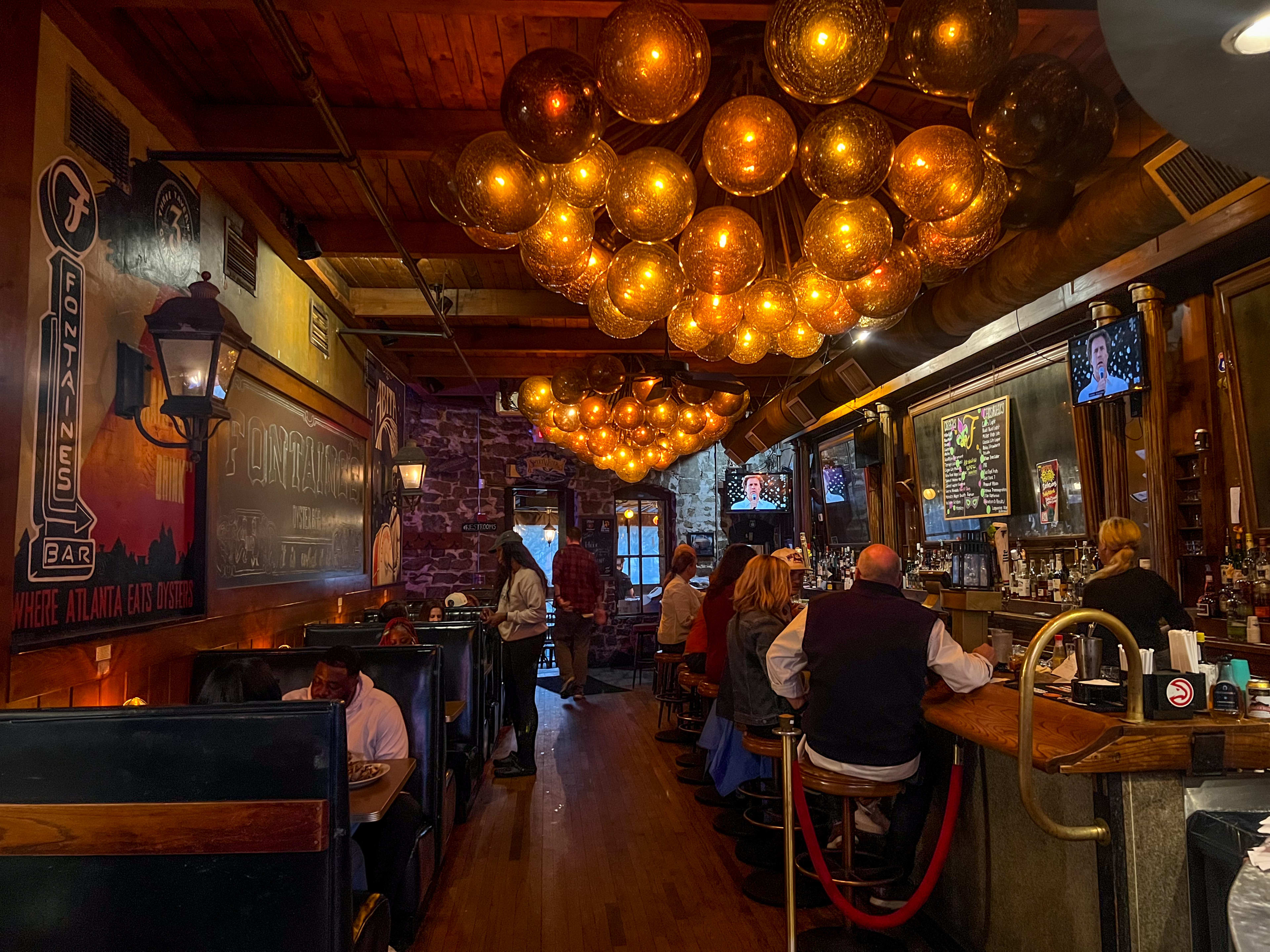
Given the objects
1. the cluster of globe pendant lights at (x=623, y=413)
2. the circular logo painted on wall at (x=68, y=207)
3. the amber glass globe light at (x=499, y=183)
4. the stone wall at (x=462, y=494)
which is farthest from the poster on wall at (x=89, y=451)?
the stone wall at (x=462, y=494)

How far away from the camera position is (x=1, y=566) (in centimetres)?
266

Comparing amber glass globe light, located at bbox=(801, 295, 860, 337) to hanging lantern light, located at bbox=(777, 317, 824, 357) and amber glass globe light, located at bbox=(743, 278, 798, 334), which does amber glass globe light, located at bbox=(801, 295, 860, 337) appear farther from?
hanging lantern light, located at bbox=(777, 317, 824, 357)

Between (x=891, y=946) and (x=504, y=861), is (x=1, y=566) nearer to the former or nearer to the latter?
(x=504, y=861)

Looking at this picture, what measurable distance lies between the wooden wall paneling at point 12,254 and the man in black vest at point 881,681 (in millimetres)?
2893

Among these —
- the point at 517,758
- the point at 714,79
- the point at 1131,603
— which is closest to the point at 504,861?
the point at 517,758

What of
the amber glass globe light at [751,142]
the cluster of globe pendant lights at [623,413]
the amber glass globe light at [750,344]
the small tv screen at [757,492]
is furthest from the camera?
the small tv screen at [757,492]

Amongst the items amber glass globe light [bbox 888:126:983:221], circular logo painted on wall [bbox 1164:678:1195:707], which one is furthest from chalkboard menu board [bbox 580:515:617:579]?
circular logo painted on wall [bbox 1164:678:1195:707]

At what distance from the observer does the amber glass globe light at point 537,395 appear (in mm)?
6723

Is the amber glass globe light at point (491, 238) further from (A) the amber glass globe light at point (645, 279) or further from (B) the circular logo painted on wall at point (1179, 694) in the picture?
(B) the circular logo painted on wall at point (1179, 694)

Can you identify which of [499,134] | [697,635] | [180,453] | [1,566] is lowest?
[697,635]

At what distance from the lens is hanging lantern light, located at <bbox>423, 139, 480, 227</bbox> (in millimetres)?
2941

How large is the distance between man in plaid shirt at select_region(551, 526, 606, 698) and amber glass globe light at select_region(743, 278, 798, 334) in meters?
5.03

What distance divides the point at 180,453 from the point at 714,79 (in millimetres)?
3092

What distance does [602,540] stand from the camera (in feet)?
41.4
